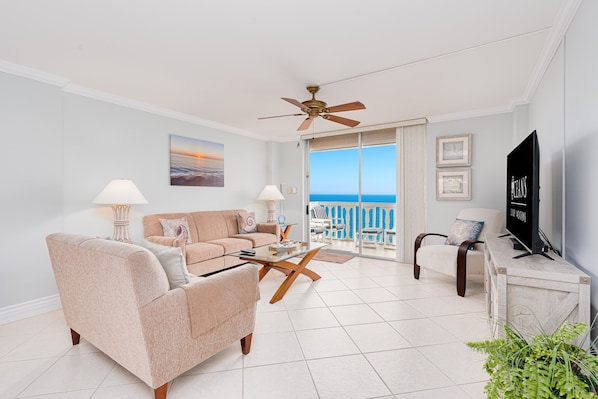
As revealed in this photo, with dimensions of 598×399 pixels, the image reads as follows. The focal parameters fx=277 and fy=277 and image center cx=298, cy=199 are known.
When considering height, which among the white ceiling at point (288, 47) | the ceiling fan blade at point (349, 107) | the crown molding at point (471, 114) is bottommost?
the ceiling fan blade at point (349, 107)

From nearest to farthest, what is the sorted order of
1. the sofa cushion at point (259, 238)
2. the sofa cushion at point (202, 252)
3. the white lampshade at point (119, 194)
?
the white lampshade at point (119, 194), the sofa cushion at point (202, 252), the sofa cushion at point (259, 238)

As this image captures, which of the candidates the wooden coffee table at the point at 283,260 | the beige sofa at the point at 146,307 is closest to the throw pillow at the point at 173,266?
the beige sofa at the point at 146,307

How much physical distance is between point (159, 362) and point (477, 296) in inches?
131

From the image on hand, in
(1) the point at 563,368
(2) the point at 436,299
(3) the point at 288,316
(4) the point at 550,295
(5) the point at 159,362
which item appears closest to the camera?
(1) the point at 563,368

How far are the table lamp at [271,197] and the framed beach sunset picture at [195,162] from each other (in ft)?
2.71

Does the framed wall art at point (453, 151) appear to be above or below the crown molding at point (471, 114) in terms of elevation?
below

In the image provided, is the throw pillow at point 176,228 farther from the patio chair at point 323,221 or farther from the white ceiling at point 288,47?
the patio chair at point 323,221

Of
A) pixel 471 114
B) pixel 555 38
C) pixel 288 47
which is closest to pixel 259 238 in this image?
pixel 288 47

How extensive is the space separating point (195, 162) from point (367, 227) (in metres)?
3.77

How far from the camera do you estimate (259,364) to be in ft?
6.37

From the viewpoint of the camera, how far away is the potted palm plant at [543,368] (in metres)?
0.88

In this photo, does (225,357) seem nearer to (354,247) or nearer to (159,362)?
(159,362)

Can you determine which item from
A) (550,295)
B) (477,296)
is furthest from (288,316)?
(477,296)

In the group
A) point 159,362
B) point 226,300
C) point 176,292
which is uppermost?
point 176,292
